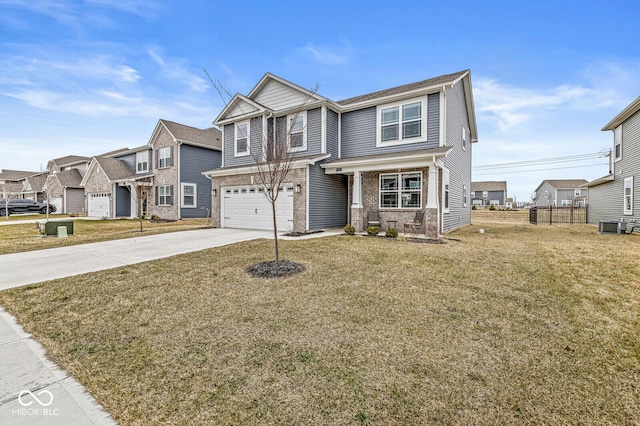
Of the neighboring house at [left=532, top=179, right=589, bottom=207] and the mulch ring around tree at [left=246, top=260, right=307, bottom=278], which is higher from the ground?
the neighboring house at [left=532, top=179, right=589, bottom=207]

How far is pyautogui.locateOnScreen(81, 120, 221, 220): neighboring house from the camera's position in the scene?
2222 cm

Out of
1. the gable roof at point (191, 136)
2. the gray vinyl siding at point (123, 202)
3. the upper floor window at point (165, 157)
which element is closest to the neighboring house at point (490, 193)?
the gable roof at point (191, 136)

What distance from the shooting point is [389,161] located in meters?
11.9

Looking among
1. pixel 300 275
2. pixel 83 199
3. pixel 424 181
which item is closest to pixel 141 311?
pixel 300 275

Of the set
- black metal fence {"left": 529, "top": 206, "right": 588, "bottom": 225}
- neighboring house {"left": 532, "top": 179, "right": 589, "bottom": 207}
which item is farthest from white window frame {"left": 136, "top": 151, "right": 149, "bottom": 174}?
neighboring house {"left": 532, "top": 179, "right": 589, "bottom": 207}

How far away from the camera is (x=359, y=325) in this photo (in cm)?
386

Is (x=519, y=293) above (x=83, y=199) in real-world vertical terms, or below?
below

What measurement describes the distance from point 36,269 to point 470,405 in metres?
9.36

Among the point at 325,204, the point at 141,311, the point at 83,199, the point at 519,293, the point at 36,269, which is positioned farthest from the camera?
the point at 83,199

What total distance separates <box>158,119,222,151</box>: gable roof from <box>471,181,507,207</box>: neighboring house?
195ft

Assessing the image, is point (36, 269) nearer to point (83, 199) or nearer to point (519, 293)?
point (519, 293)

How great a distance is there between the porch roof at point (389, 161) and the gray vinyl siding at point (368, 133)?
2.45ft

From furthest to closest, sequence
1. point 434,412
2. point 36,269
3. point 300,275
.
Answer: point 36,269, point 300,275, point 434,412

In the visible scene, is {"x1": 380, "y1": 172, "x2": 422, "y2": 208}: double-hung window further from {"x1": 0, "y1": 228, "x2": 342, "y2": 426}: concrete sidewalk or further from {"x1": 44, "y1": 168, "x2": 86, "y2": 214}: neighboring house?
{"x1": 44, "y1": 168, "x2": 86, "y2": 214}: neighboring house
